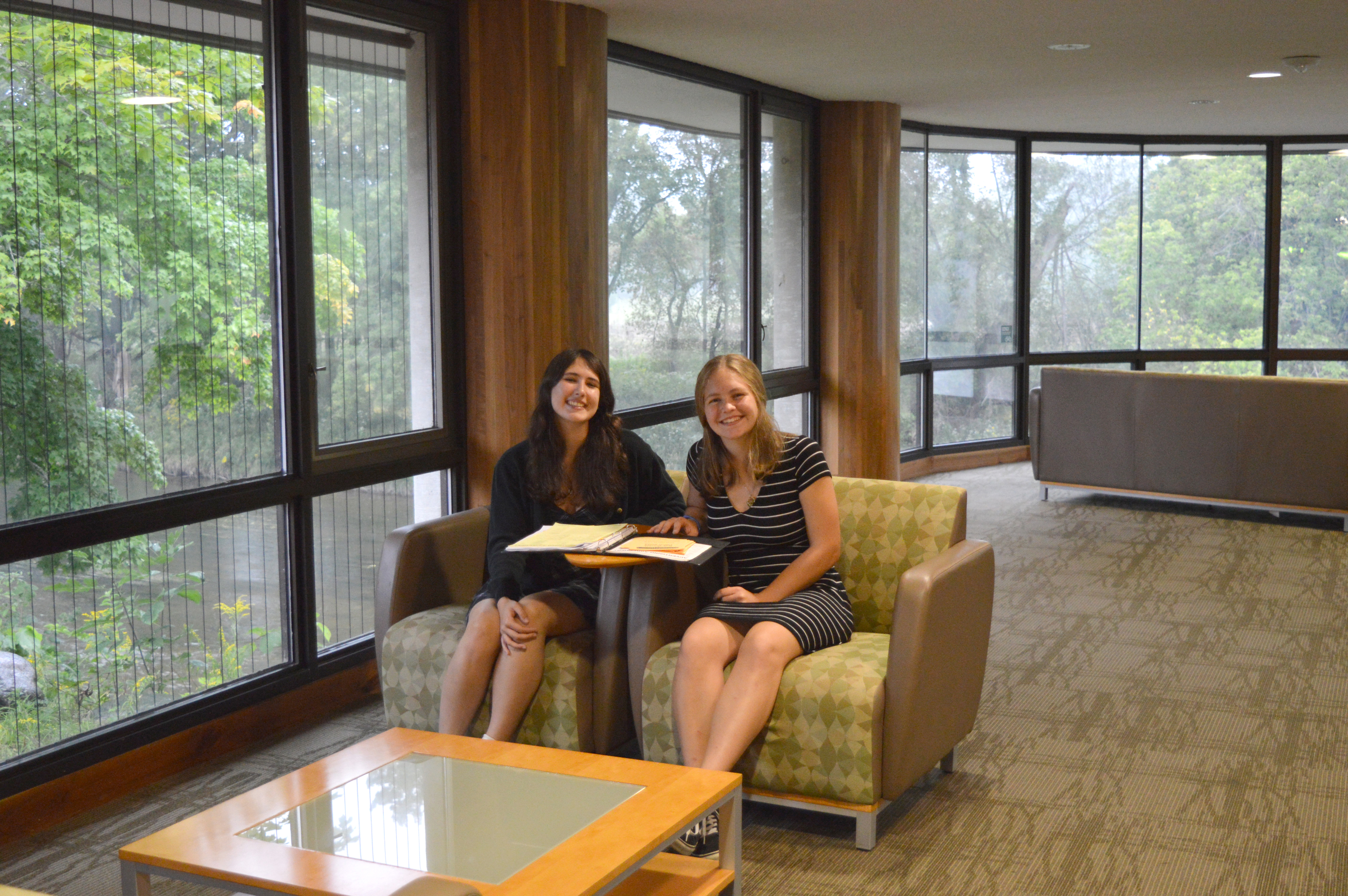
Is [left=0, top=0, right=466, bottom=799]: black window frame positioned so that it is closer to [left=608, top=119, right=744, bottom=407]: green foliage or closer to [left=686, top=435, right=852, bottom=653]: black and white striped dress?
[left=608, top=119, right=744, bottom=407]: green foliage

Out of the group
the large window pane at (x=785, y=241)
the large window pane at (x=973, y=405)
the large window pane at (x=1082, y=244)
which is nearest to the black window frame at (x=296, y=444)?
the large window pane at (x=785, y=241)

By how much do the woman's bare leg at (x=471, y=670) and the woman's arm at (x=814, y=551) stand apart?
0.60m

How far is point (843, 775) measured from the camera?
9.67 ft

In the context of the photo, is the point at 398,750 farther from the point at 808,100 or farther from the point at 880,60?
the point at 808,100

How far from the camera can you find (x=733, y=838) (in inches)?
97.1

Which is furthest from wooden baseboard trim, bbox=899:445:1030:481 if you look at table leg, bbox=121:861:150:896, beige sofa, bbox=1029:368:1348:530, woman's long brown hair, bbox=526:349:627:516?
table leg, bbox=121:861:150:896

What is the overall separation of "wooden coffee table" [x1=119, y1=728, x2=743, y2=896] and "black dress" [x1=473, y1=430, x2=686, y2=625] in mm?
771

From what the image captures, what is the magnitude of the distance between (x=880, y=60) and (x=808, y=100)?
135cm

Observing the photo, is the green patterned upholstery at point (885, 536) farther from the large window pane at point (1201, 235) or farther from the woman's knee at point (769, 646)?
the large window pane at point (1201, 235)

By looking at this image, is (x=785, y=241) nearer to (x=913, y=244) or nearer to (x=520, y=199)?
(x=913, y=244)

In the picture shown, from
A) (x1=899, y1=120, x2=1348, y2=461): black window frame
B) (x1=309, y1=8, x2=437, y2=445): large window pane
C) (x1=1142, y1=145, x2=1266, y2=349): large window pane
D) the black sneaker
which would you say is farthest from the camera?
(x1=1142, y1=145, x2=1266, y2=349): large window pane

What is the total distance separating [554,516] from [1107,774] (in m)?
1.70

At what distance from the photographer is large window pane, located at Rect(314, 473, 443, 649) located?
412 centimetres

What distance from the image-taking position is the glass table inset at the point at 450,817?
2.12 metres
